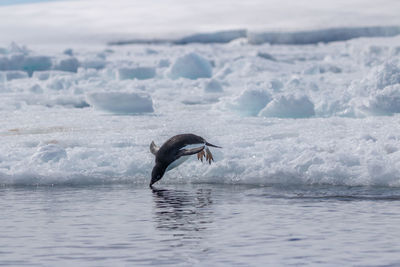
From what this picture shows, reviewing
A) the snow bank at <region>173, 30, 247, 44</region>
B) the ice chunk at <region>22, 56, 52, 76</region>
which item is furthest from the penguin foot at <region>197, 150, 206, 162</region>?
the snow bank at <region>173, 30, 247, 44</region>

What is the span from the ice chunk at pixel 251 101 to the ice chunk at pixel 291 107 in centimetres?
91

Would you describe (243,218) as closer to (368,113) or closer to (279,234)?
(279,234)

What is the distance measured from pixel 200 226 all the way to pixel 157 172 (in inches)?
93.4

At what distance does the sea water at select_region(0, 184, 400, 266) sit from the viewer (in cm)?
546

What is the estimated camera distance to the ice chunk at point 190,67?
91.9 feet

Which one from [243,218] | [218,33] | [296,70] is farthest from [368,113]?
[218,33]

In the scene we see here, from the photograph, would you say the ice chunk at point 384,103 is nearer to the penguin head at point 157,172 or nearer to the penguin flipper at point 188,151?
the penguin flipper at point 188,151

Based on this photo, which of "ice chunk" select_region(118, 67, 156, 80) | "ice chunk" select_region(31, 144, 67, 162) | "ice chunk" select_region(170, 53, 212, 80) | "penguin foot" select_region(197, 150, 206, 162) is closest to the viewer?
"penguin foot" select_region(197, 150, 206, 162)

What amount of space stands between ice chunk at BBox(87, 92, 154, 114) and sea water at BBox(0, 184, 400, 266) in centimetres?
747

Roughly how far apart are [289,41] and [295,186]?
4854cm

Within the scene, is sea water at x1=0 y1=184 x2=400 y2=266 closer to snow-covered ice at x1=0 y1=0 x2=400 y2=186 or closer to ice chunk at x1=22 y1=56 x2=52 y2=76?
Answer: snow-covered ice at x1=0 y1=0 x2=400 y2=186

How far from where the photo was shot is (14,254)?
5641 mm

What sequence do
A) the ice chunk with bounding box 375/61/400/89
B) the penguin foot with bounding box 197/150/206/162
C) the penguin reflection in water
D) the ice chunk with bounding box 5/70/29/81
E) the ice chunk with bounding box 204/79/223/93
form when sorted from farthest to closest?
1. the ice chunk with bounding box 5/70/29/81
2. the ice chunk with bounding box 204/79/223/93
3. the ice chunk with bounding box 375/61/400/89
4. the penguin foot with bounding box 197/150/206/162
5. the penguin reflection in water

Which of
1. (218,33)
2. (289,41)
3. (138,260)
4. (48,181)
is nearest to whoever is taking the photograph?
(138,260)
